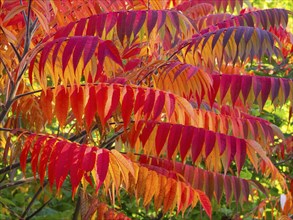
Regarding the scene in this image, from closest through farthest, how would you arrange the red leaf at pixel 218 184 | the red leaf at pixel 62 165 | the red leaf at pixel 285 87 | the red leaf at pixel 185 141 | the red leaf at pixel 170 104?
1. the red leaf at pixel 62 165
2. the red leaf at pixel 170 104
3. the red leaf at pixel 185 141
4. the red leaf at pixel 285 87
5. the red leaf at pixel 218 184

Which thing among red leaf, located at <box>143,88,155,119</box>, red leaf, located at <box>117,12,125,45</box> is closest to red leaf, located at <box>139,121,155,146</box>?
red leaf, located at <box>143,88,155,119</box>

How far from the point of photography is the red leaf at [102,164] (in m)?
2.13

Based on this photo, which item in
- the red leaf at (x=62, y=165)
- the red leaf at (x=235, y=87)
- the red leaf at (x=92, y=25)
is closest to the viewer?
the red leaf at (x=62, y=165)

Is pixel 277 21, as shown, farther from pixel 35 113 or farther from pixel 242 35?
pixel 35 113

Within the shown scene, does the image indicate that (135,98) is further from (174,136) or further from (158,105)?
(174,136)

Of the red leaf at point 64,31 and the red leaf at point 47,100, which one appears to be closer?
the red leaf at point 47,100

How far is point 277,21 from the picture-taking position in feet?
10.6

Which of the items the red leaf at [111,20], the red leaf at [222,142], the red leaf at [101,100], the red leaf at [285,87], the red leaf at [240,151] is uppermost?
the red leaf at [111,20]

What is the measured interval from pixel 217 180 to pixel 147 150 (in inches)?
18.9

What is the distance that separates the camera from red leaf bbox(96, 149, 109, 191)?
2.13 metres

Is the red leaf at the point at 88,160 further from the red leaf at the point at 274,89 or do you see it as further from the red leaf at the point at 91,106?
the red leaf at the point at 274,89

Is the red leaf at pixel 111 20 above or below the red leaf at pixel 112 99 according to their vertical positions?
above

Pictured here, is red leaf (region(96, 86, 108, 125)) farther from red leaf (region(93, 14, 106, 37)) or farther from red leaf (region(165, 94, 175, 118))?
red leaf (region(93, 14, 106, 37))

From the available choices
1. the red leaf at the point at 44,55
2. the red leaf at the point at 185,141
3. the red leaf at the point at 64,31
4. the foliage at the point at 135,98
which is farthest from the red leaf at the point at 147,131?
the red leaf at the point at 44,55
